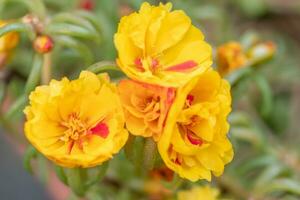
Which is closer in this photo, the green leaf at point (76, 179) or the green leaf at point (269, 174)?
the green leaf at point (76, 179)

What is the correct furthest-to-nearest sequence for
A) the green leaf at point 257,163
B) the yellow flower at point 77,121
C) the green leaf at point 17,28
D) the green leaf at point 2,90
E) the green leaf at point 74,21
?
the green leaf at point 257,163, the green leaf at point 2,90, the green leaf at point 74,21, the green leaf at point 17,28, the yellow flower at point 77,121

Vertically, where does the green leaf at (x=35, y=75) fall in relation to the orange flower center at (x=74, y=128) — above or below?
below

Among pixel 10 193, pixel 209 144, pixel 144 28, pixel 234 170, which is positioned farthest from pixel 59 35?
pixel 10 193

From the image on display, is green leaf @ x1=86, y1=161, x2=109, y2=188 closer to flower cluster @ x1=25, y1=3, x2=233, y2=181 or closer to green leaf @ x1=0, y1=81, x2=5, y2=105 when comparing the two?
flower cluster @ x1=25, y1=3, x2=233, y2=181

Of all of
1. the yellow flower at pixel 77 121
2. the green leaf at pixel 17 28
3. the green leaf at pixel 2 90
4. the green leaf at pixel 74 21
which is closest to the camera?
the yellow flower at pixel 77 121

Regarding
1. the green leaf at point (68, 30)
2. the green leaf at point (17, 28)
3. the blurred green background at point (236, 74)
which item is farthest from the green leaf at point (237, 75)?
the green leaf at point (17, 28)

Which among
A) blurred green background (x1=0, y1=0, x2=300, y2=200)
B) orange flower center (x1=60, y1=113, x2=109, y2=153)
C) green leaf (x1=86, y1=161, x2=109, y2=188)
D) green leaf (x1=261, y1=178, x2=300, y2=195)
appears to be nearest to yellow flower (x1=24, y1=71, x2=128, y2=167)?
orange flower center (x1=60, y1=113, x2=109, y2=153)

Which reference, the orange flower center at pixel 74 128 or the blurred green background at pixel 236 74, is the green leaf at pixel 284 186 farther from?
the orange flower center at pixel 74 128

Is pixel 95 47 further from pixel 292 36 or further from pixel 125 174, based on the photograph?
pixel 292 36
